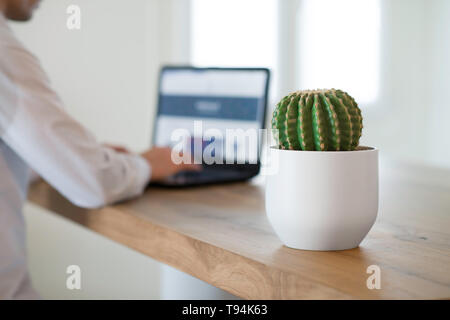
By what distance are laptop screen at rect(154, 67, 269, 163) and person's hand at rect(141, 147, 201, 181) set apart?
0.12 meters

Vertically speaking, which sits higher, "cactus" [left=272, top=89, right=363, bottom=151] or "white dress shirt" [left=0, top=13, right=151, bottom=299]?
"cactus" [left=272, top=89, right=363, bottom=151]

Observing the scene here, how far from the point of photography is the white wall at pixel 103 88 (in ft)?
7.47

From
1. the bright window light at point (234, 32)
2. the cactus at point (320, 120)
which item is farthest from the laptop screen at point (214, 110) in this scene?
the bright window light at point (234, 32)

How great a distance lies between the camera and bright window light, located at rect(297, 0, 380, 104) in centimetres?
362

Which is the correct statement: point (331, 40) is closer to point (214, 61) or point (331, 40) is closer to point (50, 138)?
point (214, 61)

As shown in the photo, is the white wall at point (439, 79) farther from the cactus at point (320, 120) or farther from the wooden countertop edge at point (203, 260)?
the cactus at point (320, 120)

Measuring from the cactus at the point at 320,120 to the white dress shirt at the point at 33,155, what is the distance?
0.48 m

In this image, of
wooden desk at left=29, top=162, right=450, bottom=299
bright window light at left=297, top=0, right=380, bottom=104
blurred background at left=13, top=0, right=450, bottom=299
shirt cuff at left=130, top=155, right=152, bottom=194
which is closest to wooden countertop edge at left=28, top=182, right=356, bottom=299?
wooden desk at left=29, top=162, right=450, bottom=299

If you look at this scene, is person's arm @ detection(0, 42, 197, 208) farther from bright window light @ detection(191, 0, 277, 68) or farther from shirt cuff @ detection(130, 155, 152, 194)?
bright window light @ detection(191, 0, 277, 68)

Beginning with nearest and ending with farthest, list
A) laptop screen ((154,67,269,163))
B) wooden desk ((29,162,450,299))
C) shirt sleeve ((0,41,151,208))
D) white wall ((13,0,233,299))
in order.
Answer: wooden desk ((29,162,450,299)) < shirt sleeve ((0,41,151,208)) < laptop screen ((154,67,269,163)) < white wall ((13,0,233,299))

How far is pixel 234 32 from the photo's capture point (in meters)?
3.50

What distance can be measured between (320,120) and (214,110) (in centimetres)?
81

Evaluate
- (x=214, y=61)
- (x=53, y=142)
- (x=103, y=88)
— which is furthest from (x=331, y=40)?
(x=53, y=142)
